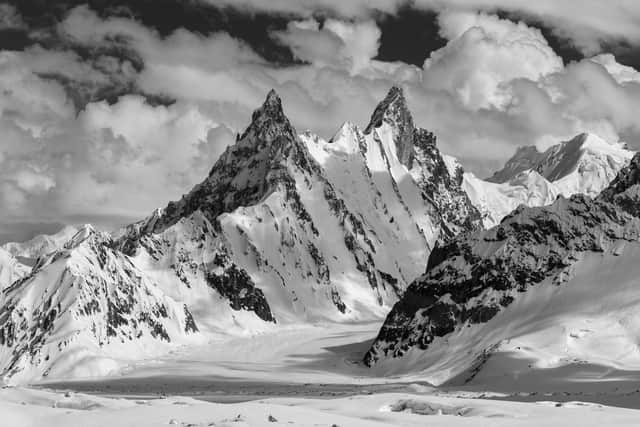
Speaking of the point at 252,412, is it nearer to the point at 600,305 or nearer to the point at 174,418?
the point at 174,418

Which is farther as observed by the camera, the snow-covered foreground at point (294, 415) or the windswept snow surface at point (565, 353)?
the windswept snow surface at point (565, 353)

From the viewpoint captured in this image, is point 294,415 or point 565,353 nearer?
point 294,415

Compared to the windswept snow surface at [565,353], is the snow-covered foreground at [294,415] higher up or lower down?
lower down

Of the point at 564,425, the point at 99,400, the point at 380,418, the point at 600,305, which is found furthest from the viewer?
the point at 600,305

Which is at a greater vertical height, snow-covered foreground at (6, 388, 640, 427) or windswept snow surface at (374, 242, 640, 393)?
windswept snow surface at (374, 242, 640, 393)

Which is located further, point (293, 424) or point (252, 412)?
point (252, 412)

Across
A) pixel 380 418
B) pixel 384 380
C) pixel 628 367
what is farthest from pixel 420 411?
pixel 384 380

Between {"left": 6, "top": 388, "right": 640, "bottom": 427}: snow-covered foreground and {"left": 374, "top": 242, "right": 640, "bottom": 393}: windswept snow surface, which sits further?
{"left": 374, "top": 242, "right": 640, "bottom": 393}: windswept snow surface

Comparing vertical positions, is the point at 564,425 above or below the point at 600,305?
below

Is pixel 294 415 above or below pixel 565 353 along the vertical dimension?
below

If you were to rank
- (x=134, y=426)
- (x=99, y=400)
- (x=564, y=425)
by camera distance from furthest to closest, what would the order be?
(x=99, y=400) < (x=564, y=425) < (x=134, y=426)
